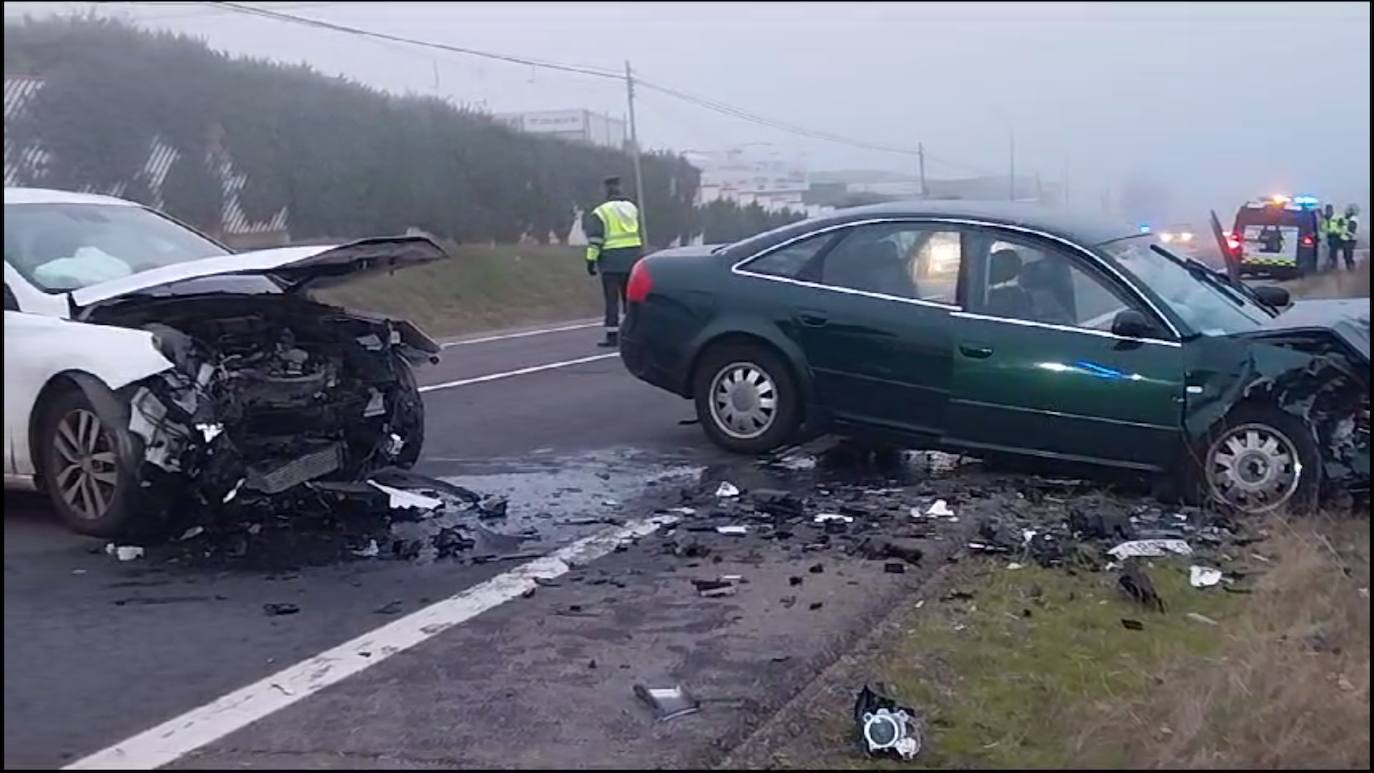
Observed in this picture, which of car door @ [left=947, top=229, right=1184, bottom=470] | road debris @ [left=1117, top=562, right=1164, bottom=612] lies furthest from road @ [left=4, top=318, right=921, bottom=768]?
car door @ [left=947, top=229, right=1184, bottom=470]

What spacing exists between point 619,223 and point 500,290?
1162 cm

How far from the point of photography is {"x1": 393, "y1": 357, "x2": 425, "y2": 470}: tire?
7.91m

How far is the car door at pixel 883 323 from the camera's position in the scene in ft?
27.0

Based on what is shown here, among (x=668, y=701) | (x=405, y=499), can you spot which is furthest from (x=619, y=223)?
(x=668, y=701)

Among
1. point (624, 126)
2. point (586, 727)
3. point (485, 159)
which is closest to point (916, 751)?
point (586, 727)

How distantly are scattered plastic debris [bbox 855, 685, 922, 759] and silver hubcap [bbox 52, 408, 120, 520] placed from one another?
3.38m

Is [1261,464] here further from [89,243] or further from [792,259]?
[89,243]

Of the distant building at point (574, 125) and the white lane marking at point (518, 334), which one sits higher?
the distant building at point (574, 125)

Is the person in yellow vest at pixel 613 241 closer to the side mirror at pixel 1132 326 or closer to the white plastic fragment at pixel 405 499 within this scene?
the white plastic fragment at pixel 405 499

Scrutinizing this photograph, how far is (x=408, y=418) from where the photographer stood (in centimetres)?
798

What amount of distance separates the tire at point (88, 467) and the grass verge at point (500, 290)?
13.6 m

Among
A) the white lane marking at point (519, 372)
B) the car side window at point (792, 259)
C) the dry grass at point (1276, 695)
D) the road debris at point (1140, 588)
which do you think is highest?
the car side window at point (792, 259)

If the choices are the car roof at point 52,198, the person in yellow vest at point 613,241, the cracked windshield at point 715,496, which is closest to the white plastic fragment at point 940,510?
the cracked windshield at point 715,496

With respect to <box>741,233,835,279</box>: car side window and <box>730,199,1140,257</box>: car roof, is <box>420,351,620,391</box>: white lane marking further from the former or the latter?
<box>730,199,1140,257</box>: car roof
